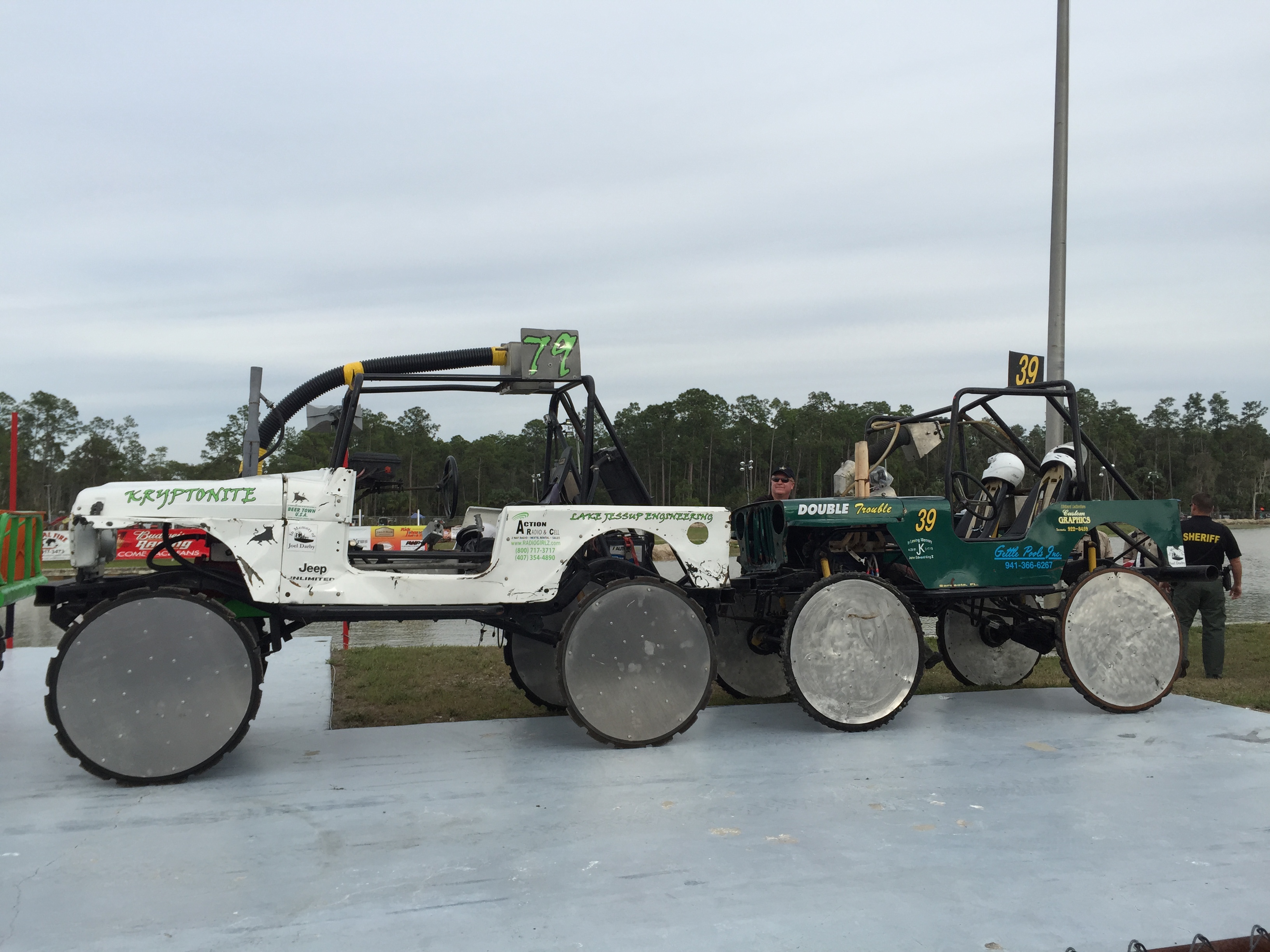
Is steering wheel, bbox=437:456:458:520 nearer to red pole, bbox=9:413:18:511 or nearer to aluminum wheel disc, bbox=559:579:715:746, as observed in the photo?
aluminum wheel disc, bbox=559:579:715:746

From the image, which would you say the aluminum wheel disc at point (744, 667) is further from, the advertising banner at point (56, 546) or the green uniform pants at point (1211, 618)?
the advertising banner at point (56, 546)

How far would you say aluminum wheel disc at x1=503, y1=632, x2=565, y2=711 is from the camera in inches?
286

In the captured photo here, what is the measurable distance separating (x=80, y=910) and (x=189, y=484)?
8.43 feet

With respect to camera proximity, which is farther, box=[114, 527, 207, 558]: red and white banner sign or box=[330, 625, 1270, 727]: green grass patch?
box=[330, 625, 1270, 727]: green grass patch

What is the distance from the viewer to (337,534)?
5836mm

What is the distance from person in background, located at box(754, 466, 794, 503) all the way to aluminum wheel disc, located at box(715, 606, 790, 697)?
1.08 metres

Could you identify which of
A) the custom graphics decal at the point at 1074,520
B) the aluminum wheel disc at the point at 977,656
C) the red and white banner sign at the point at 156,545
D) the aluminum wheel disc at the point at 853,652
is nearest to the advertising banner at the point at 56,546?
the red and white banner sign at the point at 156,545

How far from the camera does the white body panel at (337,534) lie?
5.56 meters

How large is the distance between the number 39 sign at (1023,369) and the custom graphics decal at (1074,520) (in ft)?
6.90

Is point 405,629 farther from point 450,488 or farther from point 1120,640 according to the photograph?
point 1120,640

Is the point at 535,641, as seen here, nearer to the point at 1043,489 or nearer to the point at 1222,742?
the point at 1043,489

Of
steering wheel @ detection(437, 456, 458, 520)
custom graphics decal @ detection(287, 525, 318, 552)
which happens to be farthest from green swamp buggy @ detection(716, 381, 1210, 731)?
custom graphics decal @ detection(287, 525, 318, 552)

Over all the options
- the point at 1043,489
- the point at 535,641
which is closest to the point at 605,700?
the point at 535,641

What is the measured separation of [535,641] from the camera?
7.29 metres
